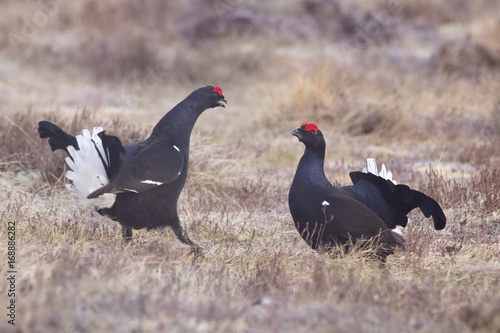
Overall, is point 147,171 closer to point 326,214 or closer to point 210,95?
point 210,95

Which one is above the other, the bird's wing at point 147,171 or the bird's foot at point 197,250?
the bird's wing at point 147,171

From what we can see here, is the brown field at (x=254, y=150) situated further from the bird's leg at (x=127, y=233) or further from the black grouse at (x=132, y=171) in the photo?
the black grouse at (x=132, y=171)

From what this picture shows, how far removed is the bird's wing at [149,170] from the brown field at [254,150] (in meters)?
0.36

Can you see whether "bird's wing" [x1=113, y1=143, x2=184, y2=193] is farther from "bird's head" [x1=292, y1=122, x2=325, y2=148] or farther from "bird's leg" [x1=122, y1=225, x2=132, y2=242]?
"bird's head" [x1=292, y1=122, x2=325, y2=148]

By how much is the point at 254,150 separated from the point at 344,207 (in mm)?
3791

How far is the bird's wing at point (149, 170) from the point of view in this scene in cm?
393

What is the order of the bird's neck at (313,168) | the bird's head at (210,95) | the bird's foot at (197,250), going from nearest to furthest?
the bird's neck at (313,168), the bird's foot at (197,250), the bird's head at (210,95)

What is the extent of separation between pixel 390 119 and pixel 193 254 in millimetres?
5061

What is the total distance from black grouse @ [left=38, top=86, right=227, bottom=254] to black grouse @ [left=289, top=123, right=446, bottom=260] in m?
0.76

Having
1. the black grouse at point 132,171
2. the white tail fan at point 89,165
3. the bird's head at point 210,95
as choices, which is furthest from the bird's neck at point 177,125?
the white tail fan at point 89,165

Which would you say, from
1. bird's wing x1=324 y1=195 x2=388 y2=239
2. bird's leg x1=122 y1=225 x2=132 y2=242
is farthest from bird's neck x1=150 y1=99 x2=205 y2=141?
bird's wing x1=324 y1=195 x2=388 y2=239

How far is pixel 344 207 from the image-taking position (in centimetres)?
397

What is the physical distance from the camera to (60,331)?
258 centimetres

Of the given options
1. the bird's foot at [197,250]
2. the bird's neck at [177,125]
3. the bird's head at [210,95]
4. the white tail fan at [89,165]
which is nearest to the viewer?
the white tail fan at [89,165]
